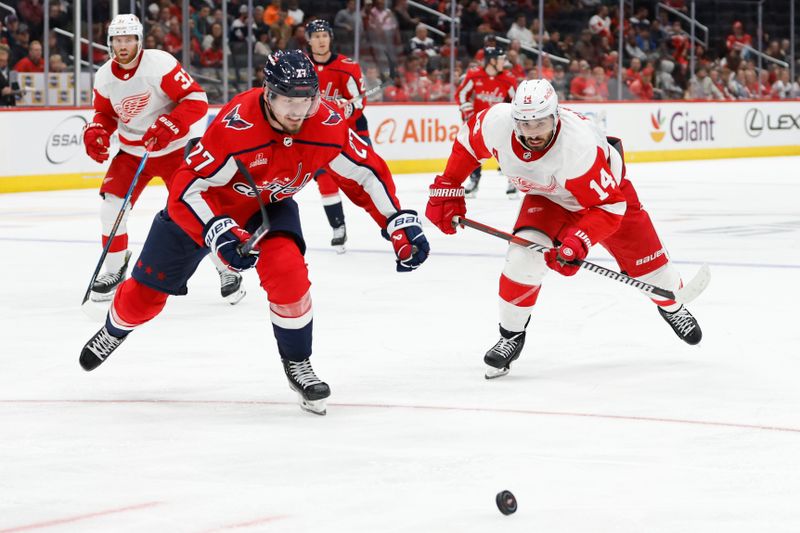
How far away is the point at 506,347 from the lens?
464cm

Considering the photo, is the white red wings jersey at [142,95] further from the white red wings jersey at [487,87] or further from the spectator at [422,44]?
the spectator at [422,44]

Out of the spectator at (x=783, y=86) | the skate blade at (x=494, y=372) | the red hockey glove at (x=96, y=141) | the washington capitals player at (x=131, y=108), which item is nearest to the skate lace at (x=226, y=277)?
the washington capitals player at (x=131, y=108)

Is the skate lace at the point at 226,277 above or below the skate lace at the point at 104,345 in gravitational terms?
below

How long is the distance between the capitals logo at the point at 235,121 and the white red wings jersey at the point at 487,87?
8624 mm

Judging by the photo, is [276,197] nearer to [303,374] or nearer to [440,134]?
[303,374]

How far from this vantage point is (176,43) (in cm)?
1330

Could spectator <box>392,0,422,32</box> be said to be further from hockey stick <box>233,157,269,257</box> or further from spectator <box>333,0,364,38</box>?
hockey stick <box>233,157,269,257</box>

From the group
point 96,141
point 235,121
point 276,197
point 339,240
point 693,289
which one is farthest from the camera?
point 339,240

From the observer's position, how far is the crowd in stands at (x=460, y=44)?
499 inches

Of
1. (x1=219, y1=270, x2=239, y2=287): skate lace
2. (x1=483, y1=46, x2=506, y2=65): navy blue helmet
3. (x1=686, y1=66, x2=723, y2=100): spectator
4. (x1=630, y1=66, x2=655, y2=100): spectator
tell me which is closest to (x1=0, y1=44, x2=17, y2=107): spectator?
(x1=483, y1=46, x2=506, y2=65): navy blue helmet

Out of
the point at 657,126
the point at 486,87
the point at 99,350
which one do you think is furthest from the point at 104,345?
the point at 657,126

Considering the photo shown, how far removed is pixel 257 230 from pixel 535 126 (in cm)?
97

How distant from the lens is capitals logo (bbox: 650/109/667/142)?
17.9 metres

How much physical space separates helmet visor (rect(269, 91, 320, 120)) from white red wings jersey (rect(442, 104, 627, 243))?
Answer: 88 centimetres
